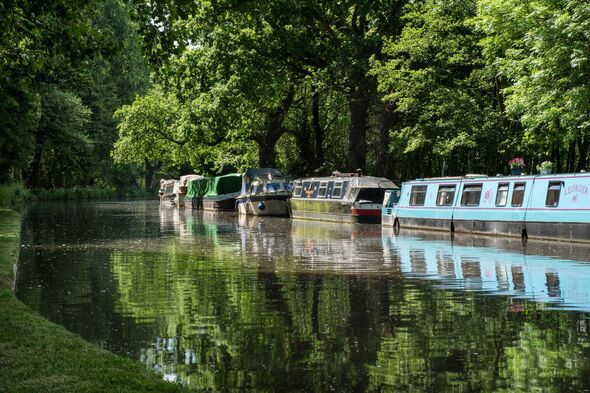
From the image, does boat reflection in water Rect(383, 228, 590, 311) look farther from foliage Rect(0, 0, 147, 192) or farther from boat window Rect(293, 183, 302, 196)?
boat window Rect(293, 183, 302, 196)

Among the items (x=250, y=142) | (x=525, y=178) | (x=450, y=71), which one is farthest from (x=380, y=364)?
(x=250, y=142)

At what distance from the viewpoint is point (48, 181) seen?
8525cm

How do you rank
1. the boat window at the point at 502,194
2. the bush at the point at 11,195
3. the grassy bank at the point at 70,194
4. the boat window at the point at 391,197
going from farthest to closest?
the grassy bank at the point at 70,194, the bush at the point at 11,195, the boat window at the point at 391,197, the boat window at the point at 502,194

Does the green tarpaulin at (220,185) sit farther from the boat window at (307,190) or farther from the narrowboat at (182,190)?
the boat window at (307,190)

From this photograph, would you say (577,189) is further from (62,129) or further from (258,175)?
(62,129)

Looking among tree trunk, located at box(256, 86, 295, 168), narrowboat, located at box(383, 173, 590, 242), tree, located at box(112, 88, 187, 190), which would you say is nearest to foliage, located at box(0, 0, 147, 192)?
tree, located at box(112, 88, 187, 190)

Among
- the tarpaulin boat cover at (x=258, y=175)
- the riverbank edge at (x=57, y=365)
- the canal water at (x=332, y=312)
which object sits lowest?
the canal water at (x=332, y=312)

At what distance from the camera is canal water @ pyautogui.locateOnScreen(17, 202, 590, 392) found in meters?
8.23

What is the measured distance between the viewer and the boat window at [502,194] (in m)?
28.3

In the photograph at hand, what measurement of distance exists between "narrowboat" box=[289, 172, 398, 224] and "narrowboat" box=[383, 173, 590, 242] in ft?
5.26

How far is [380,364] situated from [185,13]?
660cm

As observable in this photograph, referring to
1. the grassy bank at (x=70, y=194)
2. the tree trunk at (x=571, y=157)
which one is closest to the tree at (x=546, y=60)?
the tree trunk at (x=571, y=157)

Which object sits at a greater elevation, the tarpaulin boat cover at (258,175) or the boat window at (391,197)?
the tarpaulin boat cover at (258,175)

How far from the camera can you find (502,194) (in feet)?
93.8
